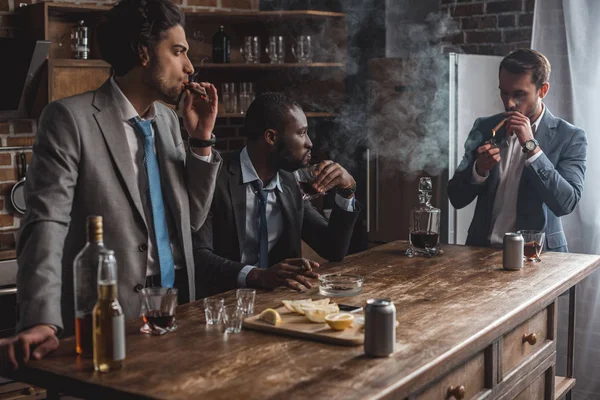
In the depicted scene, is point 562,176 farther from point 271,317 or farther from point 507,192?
point 271,317

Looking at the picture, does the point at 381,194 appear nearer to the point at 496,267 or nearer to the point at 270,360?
the point at 496,267

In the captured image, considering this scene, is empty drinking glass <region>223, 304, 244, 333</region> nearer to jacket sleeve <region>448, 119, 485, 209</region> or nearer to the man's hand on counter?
the man's hand on counter

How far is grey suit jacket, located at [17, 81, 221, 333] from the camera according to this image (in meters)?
1.97

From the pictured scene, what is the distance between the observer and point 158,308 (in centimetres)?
199

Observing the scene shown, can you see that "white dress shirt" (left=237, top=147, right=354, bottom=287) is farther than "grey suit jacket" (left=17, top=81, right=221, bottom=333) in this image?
Yes

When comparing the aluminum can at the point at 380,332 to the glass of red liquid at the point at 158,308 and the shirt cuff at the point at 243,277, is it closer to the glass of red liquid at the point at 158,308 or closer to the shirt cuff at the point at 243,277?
the glass of red liquid at the point at 158,308

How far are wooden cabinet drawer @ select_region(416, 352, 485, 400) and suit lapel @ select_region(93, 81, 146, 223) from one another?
36.8 inches

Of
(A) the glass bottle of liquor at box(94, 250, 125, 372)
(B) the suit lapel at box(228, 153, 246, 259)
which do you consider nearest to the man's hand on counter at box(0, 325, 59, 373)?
(A) the glass bottle of liquor at box(94, 250, 125, 372)

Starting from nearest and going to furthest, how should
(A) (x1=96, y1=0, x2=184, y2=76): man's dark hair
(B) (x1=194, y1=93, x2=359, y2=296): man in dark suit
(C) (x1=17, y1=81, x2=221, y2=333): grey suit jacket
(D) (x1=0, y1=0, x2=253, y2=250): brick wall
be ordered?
(C) (x1=17, y1=81, x2=221, y2=333): grey suit jacket, (A) (x1=96, y1=0, x2=184, y2=76): man's dark hair, (B) (x1=194, y1=93, x2=359, y2=296): man in dark suit, (D) (x1=0, y1=0, x2=253, y2=250): brick wall

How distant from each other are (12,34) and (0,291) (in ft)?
4.54

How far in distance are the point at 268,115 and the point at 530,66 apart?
1.24 meters

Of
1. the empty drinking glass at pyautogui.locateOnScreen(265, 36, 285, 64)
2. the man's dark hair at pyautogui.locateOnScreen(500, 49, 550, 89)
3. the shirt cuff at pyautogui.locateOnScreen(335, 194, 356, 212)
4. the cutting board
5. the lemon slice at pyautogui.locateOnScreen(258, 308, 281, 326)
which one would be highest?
the empty drinking glass at pyautogui.locateOnScreen(265, 36, 285, 64)

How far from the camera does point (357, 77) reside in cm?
529

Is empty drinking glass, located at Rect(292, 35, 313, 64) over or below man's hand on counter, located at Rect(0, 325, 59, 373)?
over
